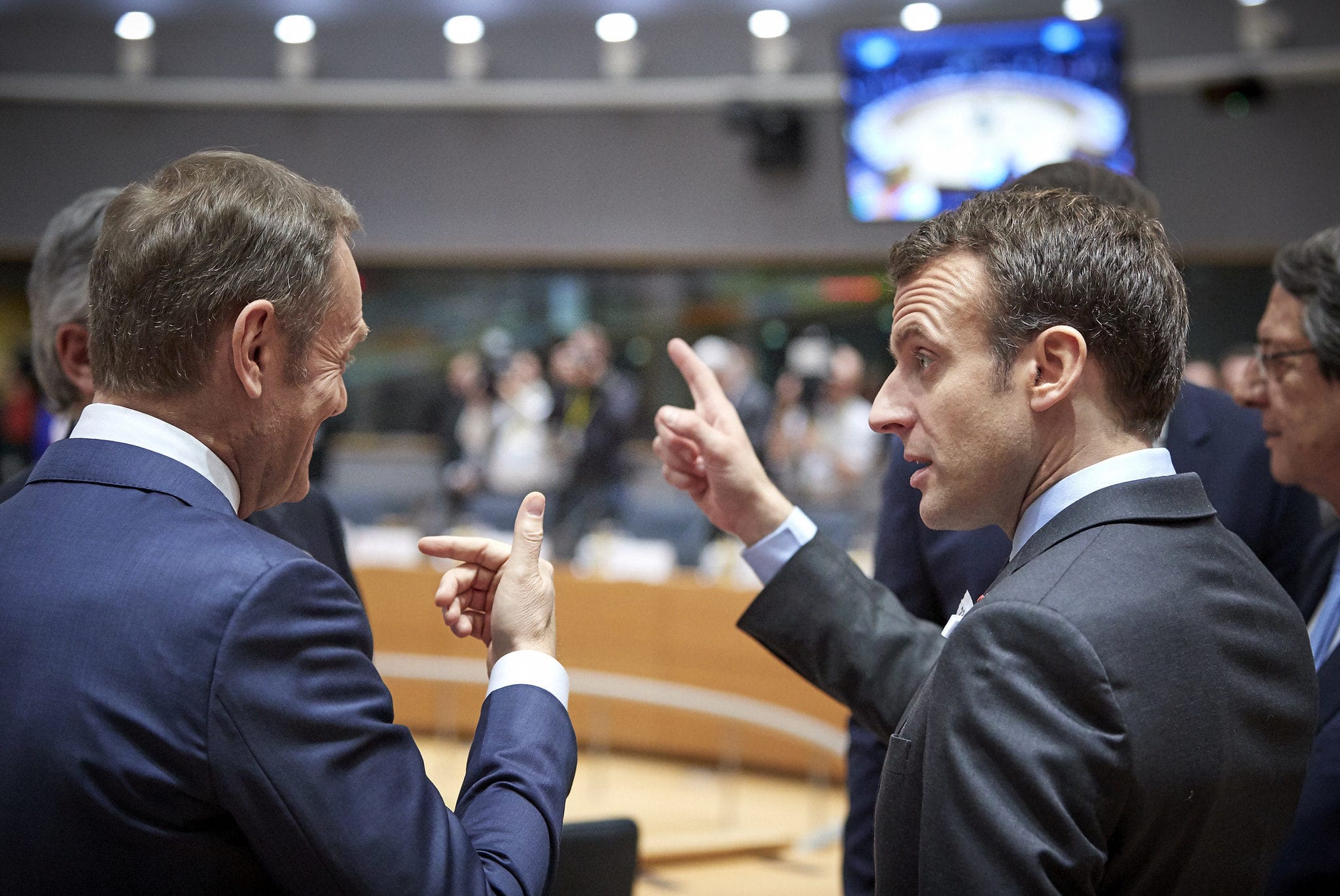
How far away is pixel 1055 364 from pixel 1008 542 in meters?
0.63

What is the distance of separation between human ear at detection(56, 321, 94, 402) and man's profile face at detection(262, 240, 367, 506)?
60cm

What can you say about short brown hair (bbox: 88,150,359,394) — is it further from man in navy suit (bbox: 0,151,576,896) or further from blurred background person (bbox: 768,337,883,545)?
blurred background person (bbox: 768,337,883,545)

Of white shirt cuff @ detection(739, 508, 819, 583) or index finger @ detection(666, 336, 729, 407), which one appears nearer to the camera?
white shirt cuff @ detection(739, 508, 819, 583)

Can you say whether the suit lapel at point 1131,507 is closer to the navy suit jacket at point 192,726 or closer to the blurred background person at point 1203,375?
the navy suit jacket at point 192,726

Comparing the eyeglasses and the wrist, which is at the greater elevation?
the eyeglasses

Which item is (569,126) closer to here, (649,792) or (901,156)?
(901,156)

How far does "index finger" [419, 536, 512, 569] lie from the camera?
4.55 ft

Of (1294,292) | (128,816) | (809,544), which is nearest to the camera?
(128,816)

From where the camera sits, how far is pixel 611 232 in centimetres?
881

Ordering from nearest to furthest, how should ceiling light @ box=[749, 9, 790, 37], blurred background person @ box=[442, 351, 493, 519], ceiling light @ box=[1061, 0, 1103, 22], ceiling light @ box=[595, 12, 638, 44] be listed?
1. ceiling light @ box=[1061, 0, 1103, 22]
2. ceiling light @ box=[749, 9, 790, 37]
3. ceiling light @ box=[595, 12, 638, 44]
4. blurred background person @ box=[442, 351, 493, 519]

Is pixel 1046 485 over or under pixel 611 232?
under

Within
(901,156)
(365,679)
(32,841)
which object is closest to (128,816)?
(32,841)

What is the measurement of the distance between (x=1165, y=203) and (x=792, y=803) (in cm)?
535

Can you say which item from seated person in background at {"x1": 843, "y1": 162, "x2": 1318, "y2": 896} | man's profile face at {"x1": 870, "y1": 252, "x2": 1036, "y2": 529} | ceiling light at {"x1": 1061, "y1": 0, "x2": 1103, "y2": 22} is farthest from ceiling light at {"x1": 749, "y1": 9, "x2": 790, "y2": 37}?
man's profile face at {"x1": 870, "y1": 252, "x2": 1036, "y2": 529}
